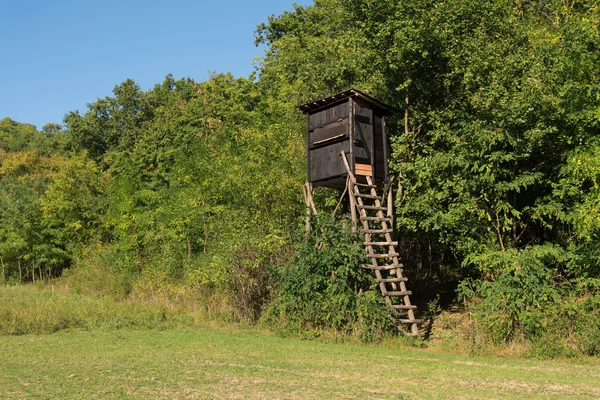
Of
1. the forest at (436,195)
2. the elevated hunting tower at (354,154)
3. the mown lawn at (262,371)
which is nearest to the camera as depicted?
the mown lawn at (262,371)

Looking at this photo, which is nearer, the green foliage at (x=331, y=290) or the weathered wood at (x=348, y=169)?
the green foliage at (x=331, y=290)

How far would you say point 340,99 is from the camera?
1518cm

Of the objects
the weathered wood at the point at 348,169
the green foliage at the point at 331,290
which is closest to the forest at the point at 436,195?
the green foliage at the point at 331,290

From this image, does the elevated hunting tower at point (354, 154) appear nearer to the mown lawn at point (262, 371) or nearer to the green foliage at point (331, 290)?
the green foliage at point (331, 290)

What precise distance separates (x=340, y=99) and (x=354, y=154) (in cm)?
166

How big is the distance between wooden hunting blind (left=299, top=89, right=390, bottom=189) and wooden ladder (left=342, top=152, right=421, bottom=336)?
0.35 meters

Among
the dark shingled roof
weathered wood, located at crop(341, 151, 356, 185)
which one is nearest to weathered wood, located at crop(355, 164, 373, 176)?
weathered wood, located at crop(341, 151, 356, 185)

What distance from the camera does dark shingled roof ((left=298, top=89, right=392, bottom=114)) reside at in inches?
582

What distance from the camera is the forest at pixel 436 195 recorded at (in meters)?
12.6

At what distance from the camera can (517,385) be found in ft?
28.0

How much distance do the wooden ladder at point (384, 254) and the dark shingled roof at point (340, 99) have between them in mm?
1631

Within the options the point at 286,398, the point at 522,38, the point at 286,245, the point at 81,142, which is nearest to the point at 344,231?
the point at 286,245

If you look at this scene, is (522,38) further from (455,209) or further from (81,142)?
(81,142)

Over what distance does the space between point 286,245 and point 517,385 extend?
8516 millimetres
